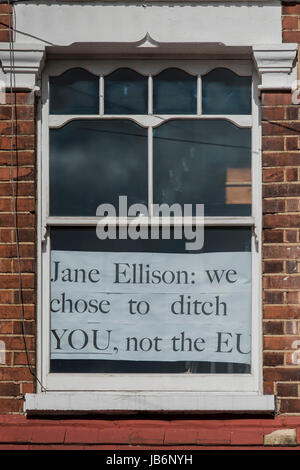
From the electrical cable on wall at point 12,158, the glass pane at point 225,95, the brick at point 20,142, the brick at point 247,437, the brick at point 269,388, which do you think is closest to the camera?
the brick at point 247,437

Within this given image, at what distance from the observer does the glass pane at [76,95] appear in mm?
5879

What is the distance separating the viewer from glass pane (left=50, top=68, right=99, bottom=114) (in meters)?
5.88

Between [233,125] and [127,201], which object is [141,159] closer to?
[127,201]

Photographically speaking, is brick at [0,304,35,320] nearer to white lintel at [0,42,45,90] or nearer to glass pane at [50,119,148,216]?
glass pane at [50,119,148,216]

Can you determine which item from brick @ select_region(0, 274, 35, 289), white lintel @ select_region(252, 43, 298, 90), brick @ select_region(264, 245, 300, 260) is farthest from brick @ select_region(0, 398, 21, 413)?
white lintel @ select_region(252, 43, 298, 90)

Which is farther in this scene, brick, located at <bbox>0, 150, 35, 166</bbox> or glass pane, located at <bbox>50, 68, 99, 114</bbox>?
glass pane, located at <bbox>50, 68, 99, 114</bbox>

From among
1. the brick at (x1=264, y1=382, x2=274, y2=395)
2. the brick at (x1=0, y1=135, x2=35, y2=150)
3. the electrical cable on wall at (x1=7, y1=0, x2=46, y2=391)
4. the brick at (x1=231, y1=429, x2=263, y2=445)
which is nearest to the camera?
the brick at (x1=231, y1=429, x2=263, y2=445)

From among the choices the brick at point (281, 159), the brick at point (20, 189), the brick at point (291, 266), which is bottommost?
the brick at point (291, 266)

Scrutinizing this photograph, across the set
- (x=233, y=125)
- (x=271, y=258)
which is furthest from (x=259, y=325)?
(x=233, y=125)

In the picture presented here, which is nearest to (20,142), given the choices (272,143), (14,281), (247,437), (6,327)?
(14,281)

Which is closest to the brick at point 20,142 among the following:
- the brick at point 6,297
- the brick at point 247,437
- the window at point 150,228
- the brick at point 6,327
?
the window at point 150,228

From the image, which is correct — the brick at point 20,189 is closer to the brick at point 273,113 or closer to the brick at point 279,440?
the brick at point 273,113

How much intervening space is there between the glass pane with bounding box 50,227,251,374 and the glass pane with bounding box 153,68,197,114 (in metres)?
0.83
